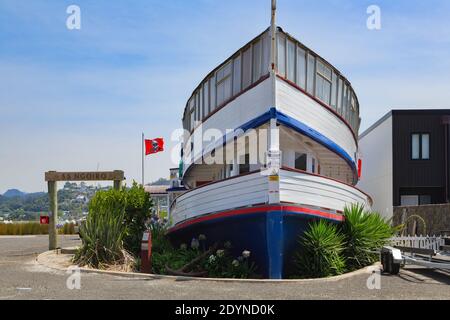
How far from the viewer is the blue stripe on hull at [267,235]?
12.4 metres

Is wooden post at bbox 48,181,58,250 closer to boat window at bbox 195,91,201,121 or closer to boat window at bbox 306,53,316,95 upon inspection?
boat window at bbox 195,91,201,121

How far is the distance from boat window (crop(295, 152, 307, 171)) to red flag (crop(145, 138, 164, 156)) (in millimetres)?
18058

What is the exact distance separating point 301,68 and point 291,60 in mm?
461

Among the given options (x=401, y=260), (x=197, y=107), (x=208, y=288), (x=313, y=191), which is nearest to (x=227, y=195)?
(x=313, y=191)

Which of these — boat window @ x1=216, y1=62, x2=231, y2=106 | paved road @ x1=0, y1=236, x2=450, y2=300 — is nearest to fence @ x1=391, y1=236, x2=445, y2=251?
paved road @ x1=0, y1=236, x2=450, y2=300

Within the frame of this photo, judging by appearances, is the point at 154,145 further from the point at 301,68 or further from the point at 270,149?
the point at 270,149

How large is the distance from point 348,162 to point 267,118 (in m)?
4.62

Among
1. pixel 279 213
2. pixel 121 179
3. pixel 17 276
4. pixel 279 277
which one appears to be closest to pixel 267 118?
pixel 279 213

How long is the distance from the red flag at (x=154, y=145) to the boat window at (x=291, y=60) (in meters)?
19.2

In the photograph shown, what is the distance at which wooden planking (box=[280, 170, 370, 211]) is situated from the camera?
1265cm

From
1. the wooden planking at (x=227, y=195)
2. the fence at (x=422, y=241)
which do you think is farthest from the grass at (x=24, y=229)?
the fence at (x=422, y=241)

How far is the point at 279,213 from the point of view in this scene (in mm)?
12367

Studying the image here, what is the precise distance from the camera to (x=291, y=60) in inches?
550
